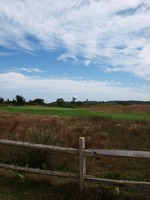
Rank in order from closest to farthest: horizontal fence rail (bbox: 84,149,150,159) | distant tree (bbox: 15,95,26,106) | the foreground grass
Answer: horizontal fence rail (bbox: 84,149,150,159)
the foreground grass
distant tree (bbox: 15,95,26,106)

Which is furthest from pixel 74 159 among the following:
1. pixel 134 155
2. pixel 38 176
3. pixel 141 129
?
pixel 141 129

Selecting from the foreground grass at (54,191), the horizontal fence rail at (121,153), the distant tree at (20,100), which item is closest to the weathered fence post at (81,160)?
the horizontal fence rail at (121,153)

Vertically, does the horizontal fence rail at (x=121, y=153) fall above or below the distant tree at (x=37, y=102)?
below

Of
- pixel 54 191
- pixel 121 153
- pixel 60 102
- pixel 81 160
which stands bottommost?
pixel 54 191

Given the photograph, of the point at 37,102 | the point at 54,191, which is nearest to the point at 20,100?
the point at 37,102

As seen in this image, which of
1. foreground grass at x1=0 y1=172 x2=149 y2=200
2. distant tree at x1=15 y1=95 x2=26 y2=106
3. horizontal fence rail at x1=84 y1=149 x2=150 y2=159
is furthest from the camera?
distant tree at x1=15 y1=95 x2=26 y2=106

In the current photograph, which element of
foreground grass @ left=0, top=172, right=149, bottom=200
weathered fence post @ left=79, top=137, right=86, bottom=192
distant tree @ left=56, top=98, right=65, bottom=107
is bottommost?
foreground grass @ left=0, top=172, right=149, bottom=200

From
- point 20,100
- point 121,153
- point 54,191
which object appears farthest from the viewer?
point 20,100

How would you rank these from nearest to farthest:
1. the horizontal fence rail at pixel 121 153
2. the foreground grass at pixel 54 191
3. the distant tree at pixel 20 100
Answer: the horizontal fence rail at pixel 121 153 < the foreground grass at pixel 54 191 < the distant tree at pixel 20 100

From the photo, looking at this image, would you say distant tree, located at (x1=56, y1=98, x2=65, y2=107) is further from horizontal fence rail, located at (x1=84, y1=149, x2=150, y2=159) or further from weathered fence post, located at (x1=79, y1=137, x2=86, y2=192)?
horizontal fence rail, located at (x1=84, y1=149, x2=150, y2=159)

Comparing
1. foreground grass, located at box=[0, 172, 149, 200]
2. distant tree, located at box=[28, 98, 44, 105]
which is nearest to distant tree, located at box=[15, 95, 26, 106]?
distant tree, located at box=[28, 98, 44, 105]

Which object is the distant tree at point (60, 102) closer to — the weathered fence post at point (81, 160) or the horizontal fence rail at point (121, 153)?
the weathered fence post at point (81, 160)

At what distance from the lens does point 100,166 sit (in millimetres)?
9719

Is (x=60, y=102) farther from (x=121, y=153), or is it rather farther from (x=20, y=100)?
(x=121, y=153)
